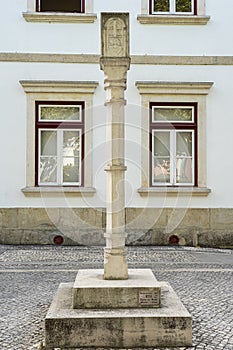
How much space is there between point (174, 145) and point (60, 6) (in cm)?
400

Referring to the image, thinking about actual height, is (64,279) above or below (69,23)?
below

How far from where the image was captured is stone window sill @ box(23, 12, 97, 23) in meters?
11.7

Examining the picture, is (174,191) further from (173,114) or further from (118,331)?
(118,331)

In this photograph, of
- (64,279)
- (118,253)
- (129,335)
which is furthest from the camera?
(64,279)

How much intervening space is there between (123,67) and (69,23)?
7185 mm

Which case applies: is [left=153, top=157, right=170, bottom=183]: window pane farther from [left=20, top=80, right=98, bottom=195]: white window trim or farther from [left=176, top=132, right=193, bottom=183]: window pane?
[left=20, top=80, right=98, bottom=195]: white window trim

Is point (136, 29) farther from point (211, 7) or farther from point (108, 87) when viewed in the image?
point (108, 87)

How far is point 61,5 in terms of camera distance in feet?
39.6

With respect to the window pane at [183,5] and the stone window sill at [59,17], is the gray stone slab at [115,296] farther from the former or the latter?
the window pane at [183,5]

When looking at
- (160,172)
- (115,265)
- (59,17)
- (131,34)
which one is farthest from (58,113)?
(115,265)

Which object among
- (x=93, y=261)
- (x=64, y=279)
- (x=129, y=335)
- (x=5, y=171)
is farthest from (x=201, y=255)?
(x=129, y=335)

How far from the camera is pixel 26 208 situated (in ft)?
38.4

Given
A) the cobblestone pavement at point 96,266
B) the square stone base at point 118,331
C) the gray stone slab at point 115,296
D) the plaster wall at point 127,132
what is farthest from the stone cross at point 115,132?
the plaster wall at point 127,132

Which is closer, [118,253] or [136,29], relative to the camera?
[118,253]
